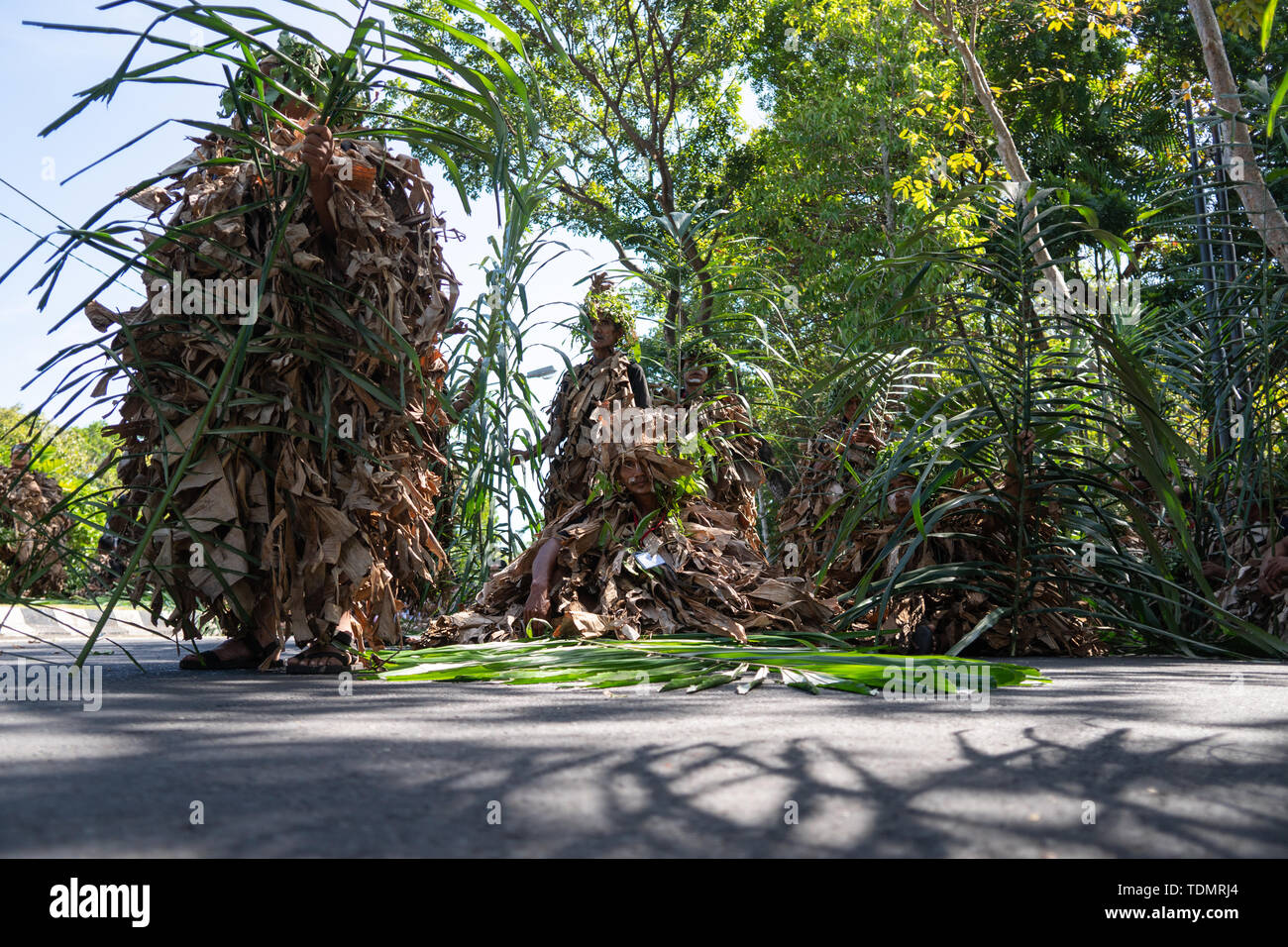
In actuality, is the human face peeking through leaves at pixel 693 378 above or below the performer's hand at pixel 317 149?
below

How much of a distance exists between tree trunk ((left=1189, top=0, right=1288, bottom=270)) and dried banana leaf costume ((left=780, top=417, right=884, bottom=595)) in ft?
6.68

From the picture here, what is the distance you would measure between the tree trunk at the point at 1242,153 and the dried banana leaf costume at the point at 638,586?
2422mm

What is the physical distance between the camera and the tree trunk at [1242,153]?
13.9ft

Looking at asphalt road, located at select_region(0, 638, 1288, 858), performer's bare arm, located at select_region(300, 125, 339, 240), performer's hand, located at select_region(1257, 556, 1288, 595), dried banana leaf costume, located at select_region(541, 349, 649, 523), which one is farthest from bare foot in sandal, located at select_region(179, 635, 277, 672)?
performer's hand, located at select_region(1257, 556, 1288, 595)

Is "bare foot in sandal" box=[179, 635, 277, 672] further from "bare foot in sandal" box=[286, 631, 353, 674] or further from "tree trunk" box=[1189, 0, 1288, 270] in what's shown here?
"tree trunk" box=[1189, 0, 1288, 270]

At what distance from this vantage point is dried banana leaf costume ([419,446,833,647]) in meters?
4.05

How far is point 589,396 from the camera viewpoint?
15.6 feet

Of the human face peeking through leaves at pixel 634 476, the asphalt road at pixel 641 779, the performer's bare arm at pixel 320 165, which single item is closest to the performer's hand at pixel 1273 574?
the asphalt road at pixel 641 779

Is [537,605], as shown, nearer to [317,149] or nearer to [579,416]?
[579,416]

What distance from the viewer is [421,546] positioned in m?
3.14

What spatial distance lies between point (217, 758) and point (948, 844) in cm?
109

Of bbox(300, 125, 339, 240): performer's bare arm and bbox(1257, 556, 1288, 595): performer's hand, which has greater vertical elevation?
bbox(300, 125, 339, 240): performer's bare arm

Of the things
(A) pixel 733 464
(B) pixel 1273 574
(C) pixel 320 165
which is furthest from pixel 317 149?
(B) pixel 1273 574

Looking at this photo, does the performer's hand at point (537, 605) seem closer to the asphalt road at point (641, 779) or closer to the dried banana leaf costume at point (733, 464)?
the dried banana leaf costume at point (733, 464)
